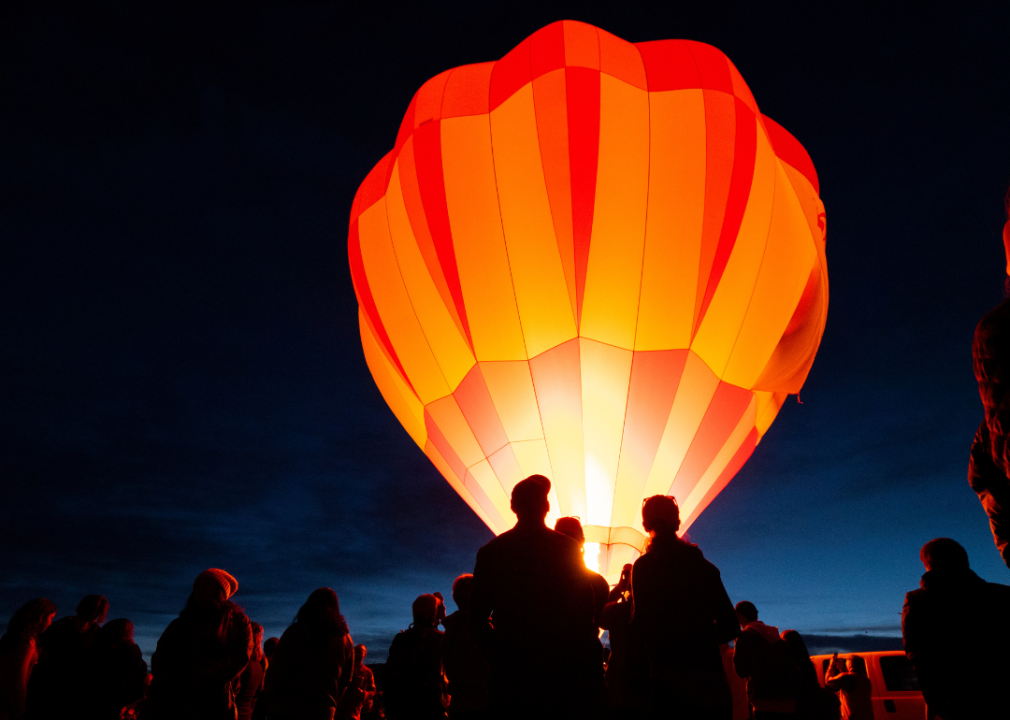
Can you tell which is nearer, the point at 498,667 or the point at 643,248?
the point at 498,667

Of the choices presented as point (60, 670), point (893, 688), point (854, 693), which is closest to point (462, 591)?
point (60, 670)

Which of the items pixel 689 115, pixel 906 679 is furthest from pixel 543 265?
pixel 906 679

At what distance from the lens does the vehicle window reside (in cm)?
639

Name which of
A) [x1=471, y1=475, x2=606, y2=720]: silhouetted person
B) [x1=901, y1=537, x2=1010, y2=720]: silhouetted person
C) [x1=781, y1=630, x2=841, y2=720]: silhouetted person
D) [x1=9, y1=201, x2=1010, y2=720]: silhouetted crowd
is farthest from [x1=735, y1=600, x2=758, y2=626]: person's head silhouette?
[x1=471, y1=475, x2=606, y2=720]: silhouetted person

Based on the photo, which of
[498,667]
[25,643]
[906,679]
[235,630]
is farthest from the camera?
[906,679]

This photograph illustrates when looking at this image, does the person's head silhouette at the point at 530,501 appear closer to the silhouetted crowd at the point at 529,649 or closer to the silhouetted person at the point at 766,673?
the silhouetted crowd at the point at 529,649

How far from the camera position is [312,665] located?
2.74 meters

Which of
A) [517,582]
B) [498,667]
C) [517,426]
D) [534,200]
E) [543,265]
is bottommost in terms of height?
[498,667]

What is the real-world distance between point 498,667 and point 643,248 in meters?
4.60

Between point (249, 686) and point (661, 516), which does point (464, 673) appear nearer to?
point (661, 516)

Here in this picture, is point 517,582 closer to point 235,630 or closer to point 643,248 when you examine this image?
point 235,630

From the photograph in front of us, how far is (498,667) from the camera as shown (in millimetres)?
1850

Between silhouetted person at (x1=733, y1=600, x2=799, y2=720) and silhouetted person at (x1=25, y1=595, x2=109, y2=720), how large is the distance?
10.2ft

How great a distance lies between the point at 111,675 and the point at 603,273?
4657 mm
